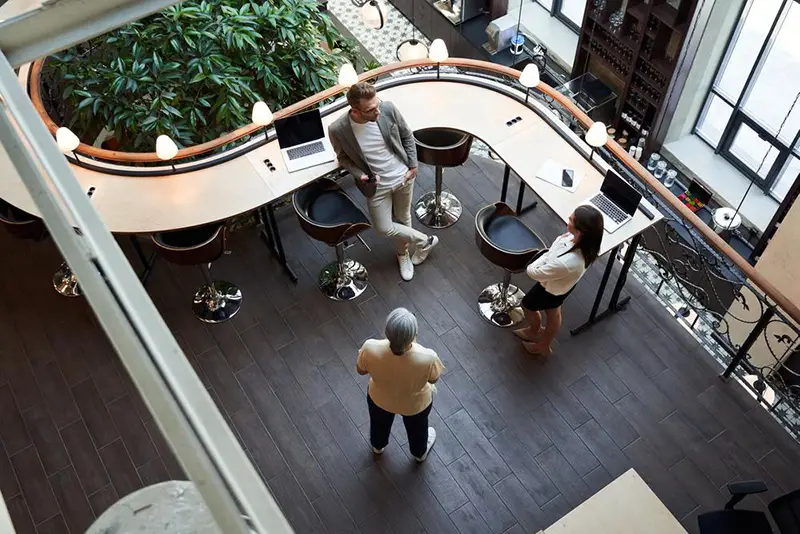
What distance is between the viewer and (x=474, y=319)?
16.9 feet

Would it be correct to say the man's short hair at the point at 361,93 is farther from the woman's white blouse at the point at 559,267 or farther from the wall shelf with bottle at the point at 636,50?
the wall shelf with bottle at the point at 636,50

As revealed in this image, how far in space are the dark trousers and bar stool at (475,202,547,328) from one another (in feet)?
3.54

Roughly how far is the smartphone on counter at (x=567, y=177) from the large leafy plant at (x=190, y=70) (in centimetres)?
241

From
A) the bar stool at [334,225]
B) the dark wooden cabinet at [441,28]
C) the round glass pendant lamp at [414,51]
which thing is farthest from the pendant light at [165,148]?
the dark wooden cabinet at [441,28]

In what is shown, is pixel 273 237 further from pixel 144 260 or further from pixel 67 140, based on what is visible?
pixel 67 140

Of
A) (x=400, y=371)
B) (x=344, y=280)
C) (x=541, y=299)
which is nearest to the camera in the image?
(x=400, y=371)

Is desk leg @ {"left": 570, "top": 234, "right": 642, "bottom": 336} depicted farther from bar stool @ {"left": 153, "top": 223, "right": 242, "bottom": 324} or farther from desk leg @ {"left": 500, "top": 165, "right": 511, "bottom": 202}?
bar stool @ {"left": 153, "top": 223, "right": 242, "bottom": 324}

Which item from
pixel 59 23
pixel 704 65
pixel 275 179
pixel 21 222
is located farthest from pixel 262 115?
pixel 704 65

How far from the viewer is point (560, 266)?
405cm

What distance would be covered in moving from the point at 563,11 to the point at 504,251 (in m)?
7.28

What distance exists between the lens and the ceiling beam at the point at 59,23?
6.60ft

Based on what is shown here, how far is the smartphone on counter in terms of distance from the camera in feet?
15.6

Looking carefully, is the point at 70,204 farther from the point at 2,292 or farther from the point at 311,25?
the point at 311,25

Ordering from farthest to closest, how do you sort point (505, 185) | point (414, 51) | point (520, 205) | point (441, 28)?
1. point (441, 28)
2. point (414, 51)
3. point (520, 205)
4. point (505, 185)
